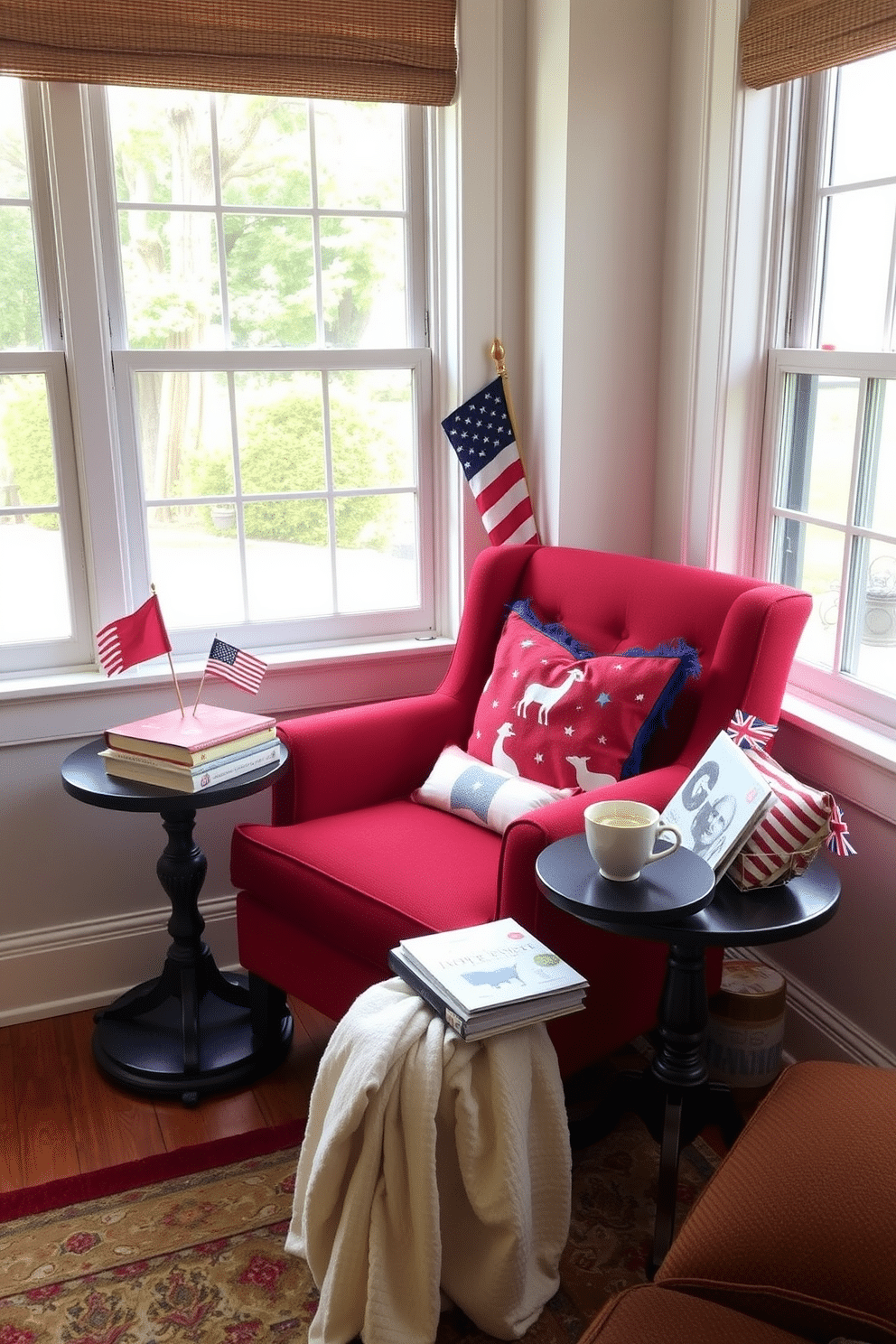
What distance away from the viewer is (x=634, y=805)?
1.78m

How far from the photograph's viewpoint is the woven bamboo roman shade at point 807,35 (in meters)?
1.96

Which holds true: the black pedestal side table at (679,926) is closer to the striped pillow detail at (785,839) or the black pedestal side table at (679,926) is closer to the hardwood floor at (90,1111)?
the striped pillow detail at (785,839)

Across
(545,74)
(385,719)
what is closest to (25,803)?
(385,719)

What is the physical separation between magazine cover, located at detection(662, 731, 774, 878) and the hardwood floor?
1008 mm

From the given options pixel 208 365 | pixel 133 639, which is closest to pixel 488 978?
pixel 133 639

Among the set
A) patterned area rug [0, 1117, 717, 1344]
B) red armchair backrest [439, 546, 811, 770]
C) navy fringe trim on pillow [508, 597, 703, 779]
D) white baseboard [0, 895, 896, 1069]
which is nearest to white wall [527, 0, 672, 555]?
red armchair backrest [439, 546, 811, 770]

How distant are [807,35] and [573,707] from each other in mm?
1318

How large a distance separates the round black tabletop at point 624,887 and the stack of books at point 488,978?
115 mm

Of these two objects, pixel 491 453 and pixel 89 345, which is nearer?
pixel 89 345

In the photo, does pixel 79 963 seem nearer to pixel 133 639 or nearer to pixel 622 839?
pixel 133 639

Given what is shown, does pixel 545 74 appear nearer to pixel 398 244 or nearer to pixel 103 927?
pixel 398 244

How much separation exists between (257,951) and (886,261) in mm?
1797

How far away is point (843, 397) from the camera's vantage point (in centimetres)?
227

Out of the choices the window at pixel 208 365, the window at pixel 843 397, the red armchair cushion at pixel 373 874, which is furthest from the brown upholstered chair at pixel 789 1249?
the window at pixel 208 365
